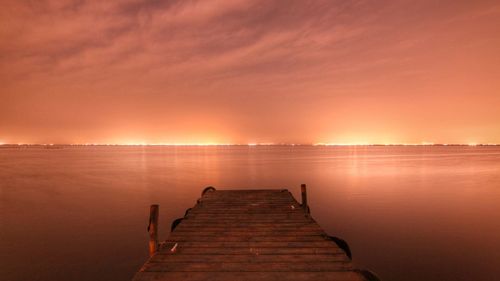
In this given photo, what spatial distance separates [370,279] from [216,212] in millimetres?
6632

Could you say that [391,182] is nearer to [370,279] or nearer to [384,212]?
[384,212]

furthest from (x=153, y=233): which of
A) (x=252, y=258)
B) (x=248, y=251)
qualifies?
(x=252, y=258)

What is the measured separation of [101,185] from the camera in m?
33.9

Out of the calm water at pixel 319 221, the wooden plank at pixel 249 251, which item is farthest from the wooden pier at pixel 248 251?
the calm water at pixel 319 221

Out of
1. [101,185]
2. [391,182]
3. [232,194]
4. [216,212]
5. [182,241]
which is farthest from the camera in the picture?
[391,182]

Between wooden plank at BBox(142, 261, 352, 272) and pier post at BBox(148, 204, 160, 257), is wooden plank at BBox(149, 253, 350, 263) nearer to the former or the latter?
wooden plank at BBox(142, 261, 352, 272)

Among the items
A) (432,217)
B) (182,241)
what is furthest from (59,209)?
(432,217)

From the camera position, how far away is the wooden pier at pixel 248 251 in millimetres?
5898

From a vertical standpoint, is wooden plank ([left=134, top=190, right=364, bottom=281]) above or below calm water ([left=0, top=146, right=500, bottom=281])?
above

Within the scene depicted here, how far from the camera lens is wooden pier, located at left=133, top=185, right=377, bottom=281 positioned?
590 centimetres

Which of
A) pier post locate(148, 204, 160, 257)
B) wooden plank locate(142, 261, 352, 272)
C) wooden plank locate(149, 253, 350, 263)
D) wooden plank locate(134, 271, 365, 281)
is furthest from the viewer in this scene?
pier post locate(148, 204, 160, 257)

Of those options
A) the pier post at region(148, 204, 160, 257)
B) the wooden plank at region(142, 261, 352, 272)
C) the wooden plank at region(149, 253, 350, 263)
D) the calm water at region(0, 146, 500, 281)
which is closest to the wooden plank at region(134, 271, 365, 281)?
the wooden plank at region(142, 261, 352, 272)

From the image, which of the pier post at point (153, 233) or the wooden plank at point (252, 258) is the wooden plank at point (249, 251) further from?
the pier post at point (153, 233)

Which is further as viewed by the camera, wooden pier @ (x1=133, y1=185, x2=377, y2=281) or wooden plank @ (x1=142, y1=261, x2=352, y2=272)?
wooden plank @ (x1=142, y1=261, x2=352, y2=272)
